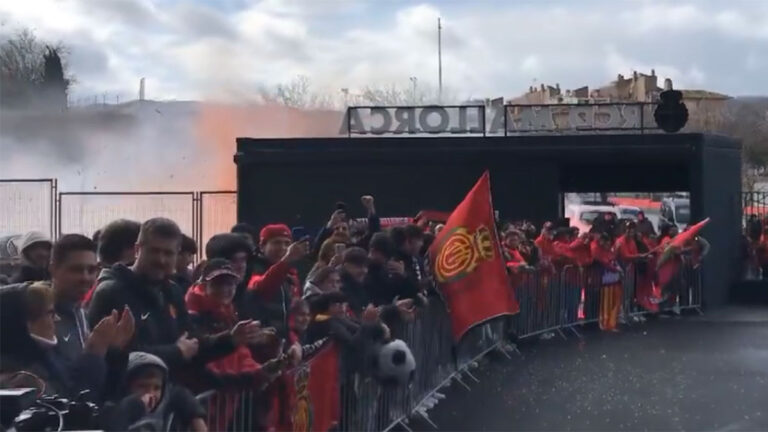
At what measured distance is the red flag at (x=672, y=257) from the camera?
19.8 metres

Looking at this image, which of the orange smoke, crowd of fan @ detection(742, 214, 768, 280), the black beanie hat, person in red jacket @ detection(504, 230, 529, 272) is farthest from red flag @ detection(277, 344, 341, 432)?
the orange smoke

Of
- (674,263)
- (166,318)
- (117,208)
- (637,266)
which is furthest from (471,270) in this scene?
(117,208)

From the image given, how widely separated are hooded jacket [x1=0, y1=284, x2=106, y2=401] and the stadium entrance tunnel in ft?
48.5

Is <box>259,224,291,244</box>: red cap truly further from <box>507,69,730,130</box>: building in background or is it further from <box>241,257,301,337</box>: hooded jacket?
<box>507,69,730,130</box>: building in background

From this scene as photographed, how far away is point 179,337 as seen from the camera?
19.9 ft

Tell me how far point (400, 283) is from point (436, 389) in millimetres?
1921

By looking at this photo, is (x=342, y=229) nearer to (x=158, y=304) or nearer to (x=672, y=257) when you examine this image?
(x=158, y=304)

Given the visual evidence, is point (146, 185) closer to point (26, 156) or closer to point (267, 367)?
point (26, 156)

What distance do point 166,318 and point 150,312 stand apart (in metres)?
0.10

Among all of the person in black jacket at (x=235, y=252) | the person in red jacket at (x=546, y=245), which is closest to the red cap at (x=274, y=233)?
the person in black jacket at (x=235, y=252)

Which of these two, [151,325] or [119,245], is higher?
[119,245]

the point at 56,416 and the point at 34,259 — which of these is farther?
the point at 34,259

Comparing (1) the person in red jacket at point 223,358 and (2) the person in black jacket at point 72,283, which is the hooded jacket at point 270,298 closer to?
(1) the person in red jacket at point 223,358

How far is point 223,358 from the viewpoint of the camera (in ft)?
20.5
